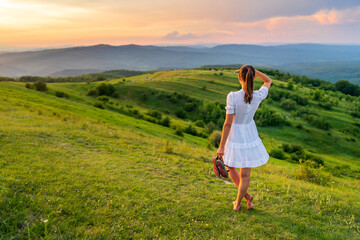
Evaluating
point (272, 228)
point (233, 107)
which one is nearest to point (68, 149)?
point (233, 107)

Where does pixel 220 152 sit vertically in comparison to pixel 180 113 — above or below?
above

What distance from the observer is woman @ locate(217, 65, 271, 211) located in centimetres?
487

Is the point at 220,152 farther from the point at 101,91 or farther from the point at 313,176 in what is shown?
the point at 101,91

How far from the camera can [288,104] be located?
318ft

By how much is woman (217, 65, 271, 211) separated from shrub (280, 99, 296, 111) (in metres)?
104

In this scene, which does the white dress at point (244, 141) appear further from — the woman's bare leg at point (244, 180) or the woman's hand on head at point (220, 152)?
the woman's bare leg at point (244, 180)

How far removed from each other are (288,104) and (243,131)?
106 metres

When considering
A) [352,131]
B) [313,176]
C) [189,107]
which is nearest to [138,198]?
[313,176]

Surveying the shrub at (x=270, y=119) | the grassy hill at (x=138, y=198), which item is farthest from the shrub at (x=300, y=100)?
the grassy hill at (x=138, y=198)

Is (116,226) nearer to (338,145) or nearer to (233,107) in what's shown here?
(233,107)

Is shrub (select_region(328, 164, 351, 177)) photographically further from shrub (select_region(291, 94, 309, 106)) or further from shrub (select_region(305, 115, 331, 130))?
shrub (select_region(291, 94, 309, 106))

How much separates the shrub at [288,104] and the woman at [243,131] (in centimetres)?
10412

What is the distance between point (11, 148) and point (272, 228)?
988 centimetres

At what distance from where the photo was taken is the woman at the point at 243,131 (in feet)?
16.0
